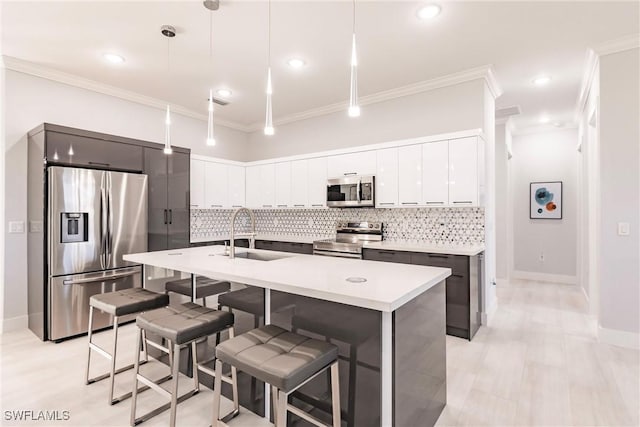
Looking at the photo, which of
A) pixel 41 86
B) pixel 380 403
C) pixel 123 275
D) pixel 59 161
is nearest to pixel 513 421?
pixel 380 403

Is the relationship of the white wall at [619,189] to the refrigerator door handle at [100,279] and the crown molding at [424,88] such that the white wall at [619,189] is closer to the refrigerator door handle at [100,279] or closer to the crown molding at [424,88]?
the crown molding at [424,88]

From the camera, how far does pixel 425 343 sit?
6.13ft

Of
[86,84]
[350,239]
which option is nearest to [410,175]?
[350,239]

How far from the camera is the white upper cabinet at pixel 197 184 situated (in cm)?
485

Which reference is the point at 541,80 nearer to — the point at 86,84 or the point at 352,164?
the point at 352,164

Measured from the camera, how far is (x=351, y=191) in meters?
4.46

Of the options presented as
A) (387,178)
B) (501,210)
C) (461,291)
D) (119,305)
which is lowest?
(461,291)

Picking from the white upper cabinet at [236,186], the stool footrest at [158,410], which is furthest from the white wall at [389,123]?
the stool footrest at [158,410]

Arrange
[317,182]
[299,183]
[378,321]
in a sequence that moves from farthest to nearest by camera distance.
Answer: [299,183] < [317,182] < [378,321]

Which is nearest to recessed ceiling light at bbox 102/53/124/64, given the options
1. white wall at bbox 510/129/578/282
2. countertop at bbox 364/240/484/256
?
countertop at bbox 364/240/484/256

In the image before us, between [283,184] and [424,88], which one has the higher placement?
[424,88]

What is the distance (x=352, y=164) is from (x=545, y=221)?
4.37 metres

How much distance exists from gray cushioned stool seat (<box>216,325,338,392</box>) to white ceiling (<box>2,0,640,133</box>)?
2.47 m

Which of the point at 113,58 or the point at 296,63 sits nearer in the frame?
the point at 113,58
